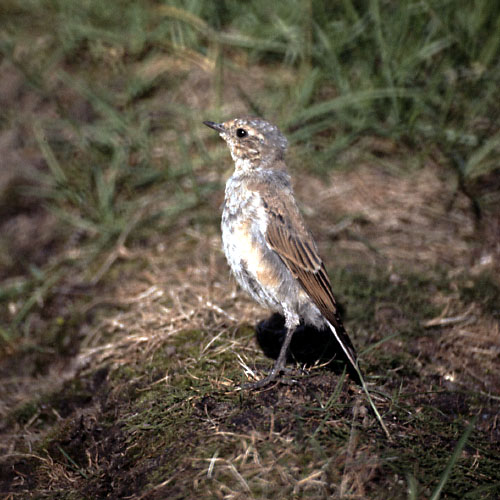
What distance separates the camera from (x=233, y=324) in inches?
174

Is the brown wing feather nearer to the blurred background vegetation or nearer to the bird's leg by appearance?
the bird's leg

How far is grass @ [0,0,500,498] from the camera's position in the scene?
3.09m

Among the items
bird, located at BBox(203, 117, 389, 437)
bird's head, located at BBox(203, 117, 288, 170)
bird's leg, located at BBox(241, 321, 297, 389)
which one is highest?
bird's head, located at BBox(203, 117, 288, 170)

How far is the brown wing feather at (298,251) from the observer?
375cm

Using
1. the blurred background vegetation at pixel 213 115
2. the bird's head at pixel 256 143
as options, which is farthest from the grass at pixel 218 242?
the bird's head at pixel 256 143

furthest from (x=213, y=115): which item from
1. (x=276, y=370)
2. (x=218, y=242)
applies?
(x=276, y=370)

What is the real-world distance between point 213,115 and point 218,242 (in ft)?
4.99

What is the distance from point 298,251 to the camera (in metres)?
3.79

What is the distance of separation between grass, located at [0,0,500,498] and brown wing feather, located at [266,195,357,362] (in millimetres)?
527

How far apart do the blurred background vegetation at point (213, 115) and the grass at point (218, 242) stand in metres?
0.03

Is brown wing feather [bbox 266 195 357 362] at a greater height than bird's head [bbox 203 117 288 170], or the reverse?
bird's head [bbox 203 117 288 170]

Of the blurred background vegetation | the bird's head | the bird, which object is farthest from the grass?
the bird's head

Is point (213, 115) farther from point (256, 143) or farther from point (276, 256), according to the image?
point (276, 256)

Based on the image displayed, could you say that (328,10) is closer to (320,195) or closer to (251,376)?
(320,195)
